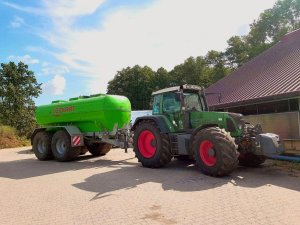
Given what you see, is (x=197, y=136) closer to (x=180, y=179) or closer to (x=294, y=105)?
(x=180, y=179)

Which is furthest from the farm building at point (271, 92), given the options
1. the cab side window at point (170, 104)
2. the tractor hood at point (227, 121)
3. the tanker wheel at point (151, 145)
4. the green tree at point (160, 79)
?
→ the green tree at point (160, 79)

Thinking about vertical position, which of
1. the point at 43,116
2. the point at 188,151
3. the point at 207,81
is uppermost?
the point at 207,81

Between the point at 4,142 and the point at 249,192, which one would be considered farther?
the point at 4,142

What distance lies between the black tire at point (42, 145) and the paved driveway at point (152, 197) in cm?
438

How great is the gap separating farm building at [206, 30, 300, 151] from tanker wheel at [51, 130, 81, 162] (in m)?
6.91

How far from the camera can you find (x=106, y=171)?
11516mm

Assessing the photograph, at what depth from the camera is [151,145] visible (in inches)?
465

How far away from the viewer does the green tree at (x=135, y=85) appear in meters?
60.1

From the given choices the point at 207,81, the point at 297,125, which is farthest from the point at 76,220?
the point at 207,81

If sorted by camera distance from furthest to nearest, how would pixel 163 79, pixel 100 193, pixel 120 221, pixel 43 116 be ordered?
pixel 163 79, pixel 43 116, pixel 100 193, pixel 120 221

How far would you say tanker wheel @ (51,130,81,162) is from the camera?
14.7 m

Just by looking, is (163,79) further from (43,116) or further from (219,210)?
(219,210)

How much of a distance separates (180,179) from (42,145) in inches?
357

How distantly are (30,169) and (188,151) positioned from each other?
Result: 6.29m
